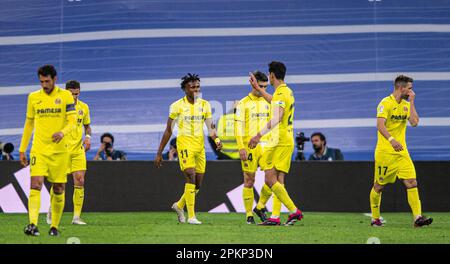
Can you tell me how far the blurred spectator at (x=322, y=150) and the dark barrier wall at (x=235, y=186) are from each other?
24.2 inches

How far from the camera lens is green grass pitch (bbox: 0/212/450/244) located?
390 inches

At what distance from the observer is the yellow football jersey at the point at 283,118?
39.2 ft

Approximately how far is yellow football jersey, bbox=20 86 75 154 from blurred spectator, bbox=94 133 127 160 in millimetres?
7694

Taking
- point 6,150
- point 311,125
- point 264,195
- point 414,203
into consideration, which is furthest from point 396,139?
point 6,150

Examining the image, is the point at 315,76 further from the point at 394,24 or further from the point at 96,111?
the point at 96,111

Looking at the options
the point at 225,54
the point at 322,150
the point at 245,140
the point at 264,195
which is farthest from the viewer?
the point at 225,54

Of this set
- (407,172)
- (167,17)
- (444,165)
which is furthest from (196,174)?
(167,17)

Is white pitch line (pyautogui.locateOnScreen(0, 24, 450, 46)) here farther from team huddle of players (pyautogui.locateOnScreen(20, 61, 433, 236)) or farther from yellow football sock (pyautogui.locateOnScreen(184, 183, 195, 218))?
yellow football sock (pyautogui.locateOnScreen(184, 183, 195, 218))

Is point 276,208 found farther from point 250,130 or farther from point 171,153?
point 171,153

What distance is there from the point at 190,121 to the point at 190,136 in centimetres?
24

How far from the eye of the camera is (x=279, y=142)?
40.0ft

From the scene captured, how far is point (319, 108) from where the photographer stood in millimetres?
19688

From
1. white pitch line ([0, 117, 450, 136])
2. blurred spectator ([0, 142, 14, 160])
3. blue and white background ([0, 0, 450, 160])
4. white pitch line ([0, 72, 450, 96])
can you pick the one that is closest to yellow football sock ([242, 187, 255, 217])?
white pitch line ([0, 117, 450, 136])

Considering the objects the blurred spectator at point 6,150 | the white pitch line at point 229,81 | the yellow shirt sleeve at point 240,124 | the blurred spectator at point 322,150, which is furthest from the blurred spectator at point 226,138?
the yellow shirt sleeve at point 240,124
